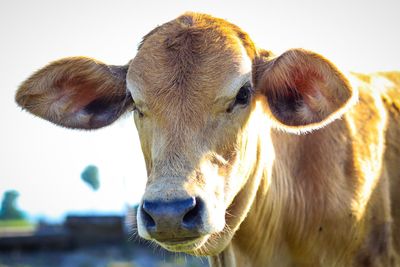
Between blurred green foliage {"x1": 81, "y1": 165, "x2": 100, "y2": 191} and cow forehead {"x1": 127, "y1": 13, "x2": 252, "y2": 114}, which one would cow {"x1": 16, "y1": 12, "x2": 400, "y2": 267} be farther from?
blurred green foliage {"x1": 81, "y1": 165, "x2": 100, "y2": 191}

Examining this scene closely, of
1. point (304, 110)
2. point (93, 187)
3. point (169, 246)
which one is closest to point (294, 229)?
point (304, 110)

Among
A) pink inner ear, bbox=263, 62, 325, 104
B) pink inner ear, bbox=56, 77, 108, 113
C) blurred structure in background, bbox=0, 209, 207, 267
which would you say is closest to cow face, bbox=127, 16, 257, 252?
pink inner ear, bbox=263, 62, 325, 104

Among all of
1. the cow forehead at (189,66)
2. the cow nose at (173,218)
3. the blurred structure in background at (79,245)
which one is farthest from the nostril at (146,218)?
the blurred structure in background at (79,245)

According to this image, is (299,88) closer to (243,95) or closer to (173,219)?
(243,95)

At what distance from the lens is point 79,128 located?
747 centimetres

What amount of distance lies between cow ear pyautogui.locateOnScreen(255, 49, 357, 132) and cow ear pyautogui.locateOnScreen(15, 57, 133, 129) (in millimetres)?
1208

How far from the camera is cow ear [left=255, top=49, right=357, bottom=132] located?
6.77m

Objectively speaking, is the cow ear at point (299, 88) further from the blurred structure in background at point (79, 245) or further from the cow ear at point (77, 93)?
the blurred structure in background at point (79, 245)

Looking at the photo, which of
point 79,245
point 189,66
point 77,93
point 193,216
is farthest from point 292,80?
point 79,245

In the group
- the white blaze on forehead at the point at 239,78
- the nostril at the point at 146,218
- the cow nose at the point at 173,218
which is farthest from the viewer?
the white blaze on forehead at the point at 239,78

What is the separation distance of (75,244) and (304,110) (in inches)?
391

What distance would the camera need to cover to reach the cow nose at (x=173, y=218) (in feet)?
18.3

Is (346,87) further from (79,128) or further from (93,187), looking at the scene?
(93,187)

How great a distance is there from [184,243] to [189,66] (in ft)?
4.91
